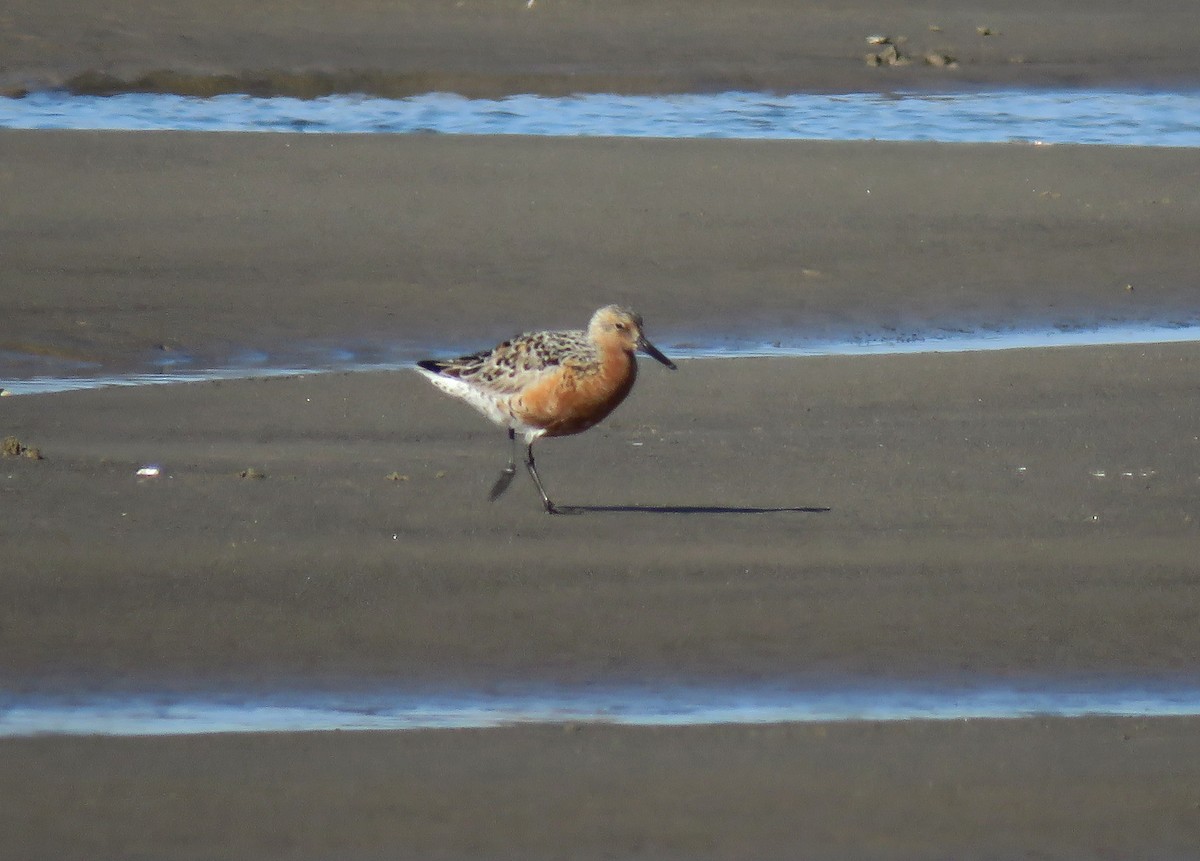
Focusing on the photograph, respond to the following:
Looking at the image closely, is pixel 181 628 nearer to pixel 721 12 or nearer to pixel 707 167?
pixel 707 167

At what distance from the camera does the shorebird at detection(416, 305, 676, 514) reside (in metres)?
8.56

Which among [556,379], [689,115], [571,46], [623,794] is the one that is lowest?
[689,115]

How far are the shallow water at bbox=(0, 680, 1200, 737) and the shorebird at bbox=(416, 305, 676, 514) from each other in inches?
82.5

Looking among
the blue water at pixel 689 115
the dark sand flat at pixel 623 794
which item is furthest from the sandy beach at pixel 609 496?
the blue water at pixel 689 115

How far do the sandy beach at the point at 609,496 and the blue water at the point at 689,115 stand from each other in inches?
49.7

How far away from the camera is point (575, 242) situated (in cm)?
1293

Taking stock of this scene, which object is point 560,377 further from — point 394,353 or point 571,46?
point 571,46

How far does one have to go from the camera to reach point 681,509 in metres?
8.24

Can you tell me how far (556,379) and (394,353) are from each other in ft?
9.43

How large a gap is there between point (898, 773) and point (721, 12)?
16.1 metres

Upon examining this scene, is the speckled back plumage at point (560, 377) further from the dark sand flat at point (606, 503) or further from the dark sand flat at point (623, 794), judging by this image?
the dark sand flat at point (623, 794)

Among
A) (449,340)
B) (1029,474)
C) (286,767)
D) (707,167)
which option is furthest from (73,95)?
(286,767)

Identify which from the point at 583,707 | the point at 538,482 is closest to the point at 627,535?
the point at 538,482

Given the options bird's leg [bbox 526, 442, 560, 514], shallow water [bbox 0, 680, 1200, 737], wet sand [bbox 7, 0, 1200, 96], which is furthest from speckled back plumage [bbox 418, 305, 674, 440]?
wet sand [bbox 7, 0, 1200, 96]
